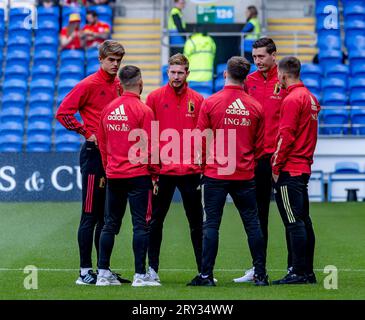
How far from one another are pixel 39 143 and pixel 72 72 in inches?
84.0

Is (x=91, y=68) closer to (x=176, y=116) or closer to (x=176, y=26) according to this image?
(x=176, y=26)

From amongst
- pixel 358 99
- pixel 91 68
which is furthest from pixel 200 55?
pixel 358 99

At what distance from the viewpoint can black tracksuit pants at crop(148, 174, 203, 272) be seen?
33.1 feet

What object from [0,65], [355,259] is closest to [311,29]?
[0,65]

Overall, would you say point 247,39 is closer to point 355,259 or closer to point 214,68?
point 214,68

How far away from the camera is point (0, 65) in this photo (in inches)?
1019

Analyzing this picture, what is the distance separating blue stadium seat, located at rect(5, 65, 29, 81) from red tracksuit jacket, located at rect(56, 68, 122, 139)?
51.0 feet

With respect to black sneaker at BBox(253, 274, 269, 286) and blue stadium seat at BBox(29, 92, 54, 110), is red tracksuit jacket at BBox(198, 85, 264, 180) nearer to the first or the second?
black sneaker at BBox(253, 274, 269, 286)

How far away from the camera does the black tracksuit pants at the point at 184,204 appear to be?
10.1m

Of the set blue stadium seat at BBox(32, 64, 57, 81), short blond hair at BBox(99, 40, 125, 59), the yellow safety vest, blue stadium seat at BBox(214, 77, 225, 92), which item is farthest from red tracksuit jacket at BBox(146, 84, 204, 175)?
blue stadium seat at BBox(32, 64, 57, 81)

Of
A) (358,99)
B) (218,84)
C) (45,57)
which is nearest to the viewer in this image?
(358,99)

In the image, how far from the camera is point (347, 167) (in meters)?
22.5

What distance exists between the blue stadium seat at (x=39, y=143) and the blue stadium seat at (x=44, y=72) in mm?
1964

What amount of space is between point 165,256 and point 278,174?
304cm
